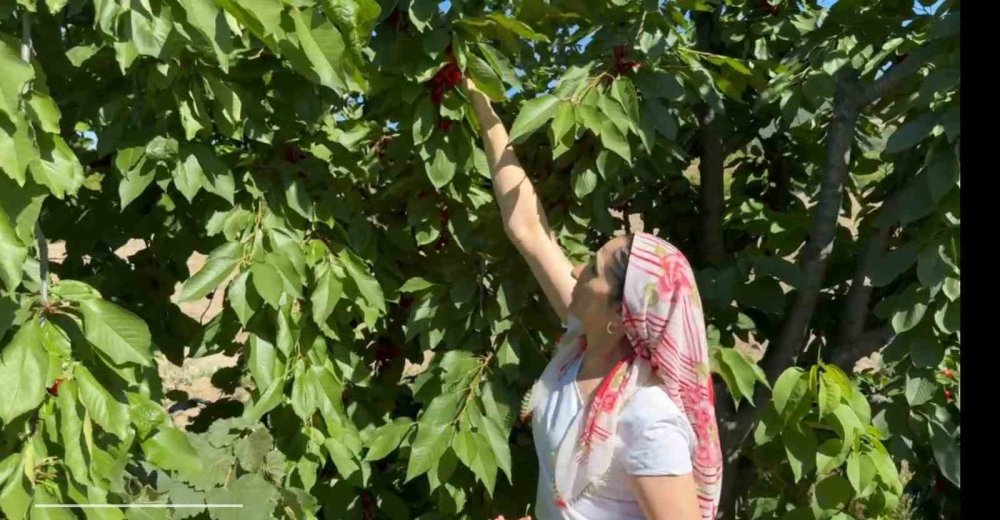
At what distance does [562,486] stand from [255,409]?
0.70 m

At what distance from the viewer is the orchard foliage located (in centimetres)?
160

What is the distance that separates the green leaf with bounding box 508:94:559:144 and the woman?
356 mm

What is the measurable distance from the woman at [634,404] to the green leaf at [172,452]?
58 cm

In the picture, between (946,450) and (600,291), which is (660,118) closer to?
(600,291)

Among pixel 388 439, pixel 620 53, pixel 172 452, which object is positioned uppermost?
pixel 620 53

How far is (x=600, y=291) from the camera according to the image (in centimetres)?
173

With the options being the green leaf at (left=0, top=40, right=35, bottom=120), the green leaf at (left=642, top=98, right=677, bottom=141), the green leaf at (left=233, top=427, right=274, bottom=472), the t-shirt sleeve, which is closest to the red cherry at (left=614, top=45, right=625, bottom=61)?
the green leaf at (left=642, top=98, right=677, bottom=141)

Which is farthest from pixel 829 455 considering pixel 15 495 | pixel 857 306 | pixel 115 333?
pixel 15 495

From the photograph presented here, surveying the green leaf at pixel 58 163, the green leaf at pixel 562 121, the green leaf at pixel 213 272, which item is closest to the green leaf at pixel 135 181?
the green leaf at pixel 213 272

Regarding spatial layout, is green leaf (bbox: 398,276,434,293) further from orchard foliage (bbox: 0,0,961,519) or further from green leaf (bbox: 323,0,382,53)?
green leaf (bbox: 323,0,382,53)

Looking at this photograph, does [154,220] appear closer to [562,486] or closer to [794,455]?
[562,486]

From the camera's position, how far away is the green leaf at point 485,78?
2.13 meters

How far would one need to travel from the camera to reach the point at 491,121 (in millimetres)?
2209

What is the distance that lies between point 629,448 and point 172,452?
2.41 ft
